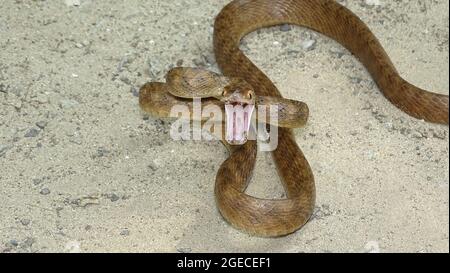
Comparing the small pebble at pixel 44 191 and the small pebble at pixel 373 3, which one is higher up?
the small pebble at pixel 373 3

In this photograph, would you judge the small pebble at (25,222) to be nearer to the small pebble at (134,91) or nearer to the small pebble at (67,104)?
the small pebble at (67,104)

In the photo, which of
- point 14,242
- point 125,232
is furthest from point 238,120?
point 14,242

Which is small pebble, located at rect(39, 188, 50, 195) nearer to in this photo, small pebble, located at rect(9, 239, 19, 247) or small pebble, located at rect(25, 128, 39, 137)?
small pebble, located at rect(9, 239, 19, 247)

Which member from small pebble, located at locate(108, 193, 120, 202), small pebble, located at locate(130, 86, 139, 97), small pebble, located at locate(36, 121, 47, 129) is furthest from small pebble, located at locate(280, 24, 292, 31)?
small pebble, located at locate(108, 193, 120, 202)

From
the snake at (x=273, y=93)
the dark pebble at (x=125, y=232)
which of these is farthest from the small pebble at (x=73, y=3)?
the dark pebble at (x=125, y=232)

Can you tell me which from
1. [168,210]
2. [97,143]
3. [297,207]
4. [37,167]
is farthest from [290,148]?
[37,167]

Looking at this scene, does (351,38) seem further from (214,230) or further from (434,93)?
(214,230)
